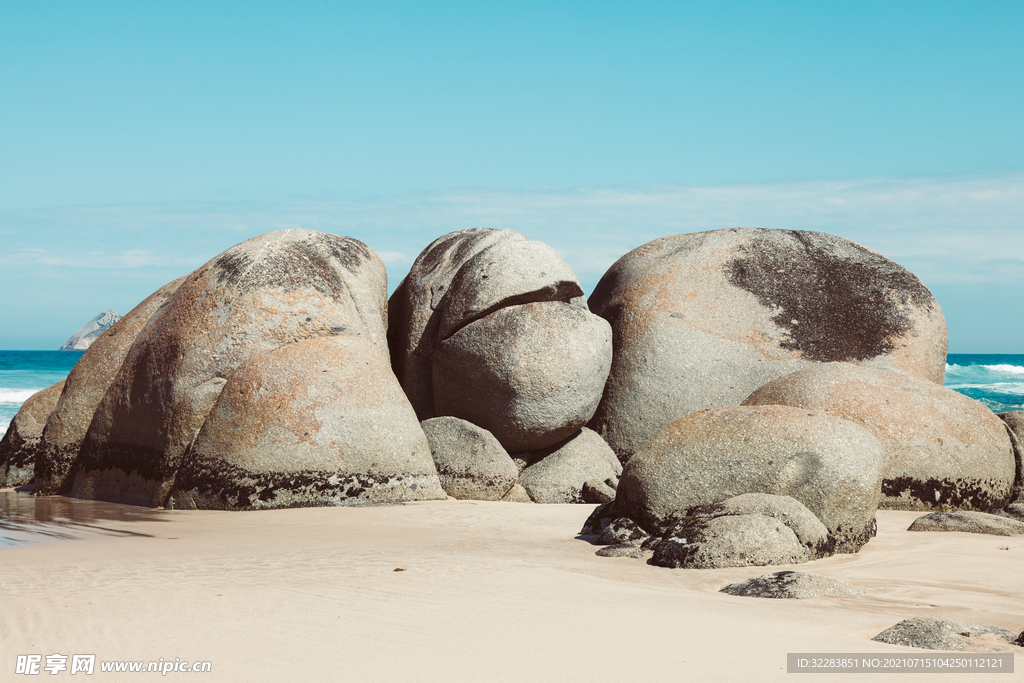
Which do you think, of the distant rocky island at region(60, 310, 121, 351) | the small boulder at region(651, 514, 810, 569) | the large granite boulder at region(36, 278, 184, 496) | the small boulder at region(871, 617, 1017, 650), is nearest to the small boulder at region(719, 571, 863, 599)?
the small boulder at region(651, 514, 810, 569)

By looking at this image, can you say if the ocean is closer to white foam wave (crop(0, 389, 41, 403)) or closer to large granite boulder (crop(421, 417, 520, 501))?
white foam wave (crop(0, 389, 41, 403))

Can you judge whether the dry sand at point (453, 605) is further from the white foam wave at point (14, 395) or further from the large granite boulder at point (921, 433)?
the white foam wave at point (14, 395)

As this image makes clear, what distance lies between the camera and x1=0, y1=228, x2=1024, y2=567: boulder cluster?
6582mm

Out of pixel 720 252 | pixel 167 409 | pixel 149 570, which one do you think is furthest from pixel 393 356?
pixel 149 570

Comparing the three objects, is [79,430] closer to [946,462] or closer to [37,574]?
[37,574]

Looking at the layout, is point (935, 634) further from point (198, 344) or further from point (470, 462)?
point (198, 344)

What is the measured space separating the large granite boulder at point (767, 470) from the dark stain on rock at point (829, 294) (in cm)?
487

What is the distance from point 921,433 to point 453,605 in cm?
613

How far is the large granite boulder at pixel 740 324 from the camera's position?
36.7ft

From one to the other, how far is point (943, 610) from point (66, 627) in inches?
169

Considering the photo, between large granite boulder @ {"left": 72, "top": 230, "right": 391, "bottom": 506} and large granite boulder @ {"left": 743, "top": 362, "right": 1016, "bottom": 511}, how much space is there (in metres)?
4.79

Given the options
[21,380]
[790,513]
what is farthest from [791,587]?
[21,380]

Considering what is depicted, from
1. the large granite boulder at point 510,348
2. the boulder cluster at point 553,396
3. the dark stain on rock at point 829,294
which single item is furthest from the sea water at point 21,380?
the dark stain on rock at point 829,294

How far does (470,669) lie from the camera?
356 cm
